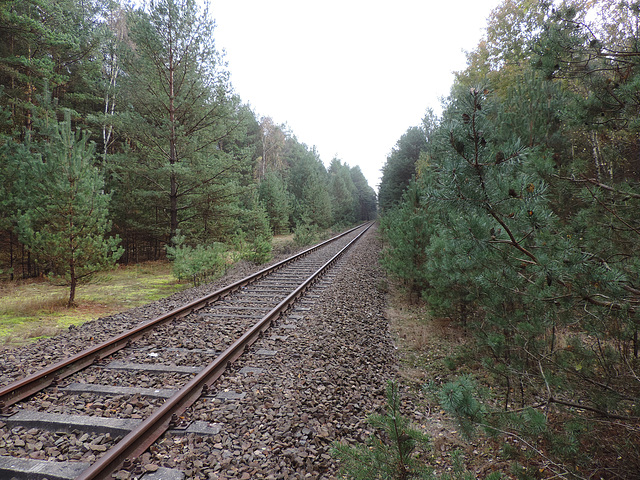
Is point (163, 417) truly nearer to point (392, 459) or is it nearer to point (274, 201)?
point (392, 459)

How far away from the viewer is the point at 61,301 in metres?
8.09

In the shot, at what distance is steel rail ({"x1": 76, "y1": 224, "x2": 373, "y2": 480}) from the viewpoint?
2457 millimetres

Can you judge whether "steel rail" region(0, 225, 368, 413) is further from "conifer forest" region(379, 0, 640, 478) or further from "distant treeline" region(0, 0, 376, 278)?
"conifer forest" region(379, 0, 640, 478)

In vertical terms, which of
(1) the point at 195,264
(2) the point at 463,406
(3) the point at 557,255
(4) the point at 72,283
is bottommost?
(4) the point at 72,283

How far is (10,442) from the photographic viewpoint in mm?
2754

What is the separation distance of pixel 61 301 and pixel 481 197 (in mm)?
10176

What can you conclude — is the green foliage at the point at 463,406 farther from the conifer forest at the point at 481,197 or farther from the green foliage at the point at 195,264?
the green foliage at the point at 195,264

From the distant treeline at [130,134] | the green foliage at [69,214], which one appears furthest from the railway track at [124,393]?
the distant treeline at [130,134]

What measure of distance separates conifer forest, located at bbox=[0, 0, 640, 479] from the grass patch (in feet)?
3.28

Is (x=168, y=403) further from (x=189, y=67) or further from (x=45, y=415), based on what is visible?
(x=189, y=67)

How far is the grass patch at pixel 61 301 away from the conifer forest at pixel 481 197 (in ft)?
3.28

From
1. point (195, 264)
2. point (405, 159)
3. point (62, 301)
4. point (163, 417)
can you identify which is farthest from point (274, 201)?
point (163, 417)

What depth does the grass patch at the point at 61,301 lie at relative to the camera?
6.22 m

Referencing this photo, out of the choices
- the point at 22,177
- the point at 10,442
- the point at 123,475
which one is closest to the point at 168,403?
the point at 123,475
